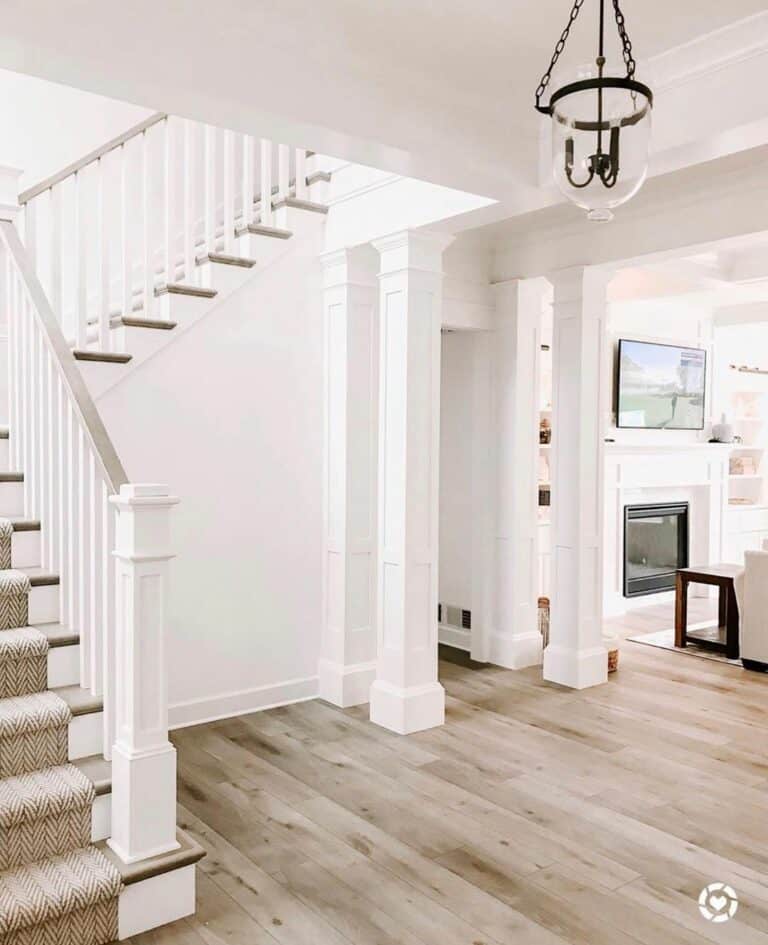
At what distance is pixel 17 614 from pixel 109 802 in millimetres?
831

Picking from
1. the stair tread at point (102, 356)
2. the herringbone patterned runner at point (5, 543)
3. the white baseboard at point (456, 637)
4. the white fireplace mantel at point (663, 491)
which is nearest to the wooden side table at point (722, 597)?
the white fireplace mantel at point (663, 491)

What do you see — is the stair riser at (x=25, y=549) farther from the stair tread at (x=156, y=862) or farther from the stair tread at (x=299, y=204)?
the stair tread at (x=299, y=204)

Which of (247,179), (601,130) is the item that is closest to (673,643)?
(247,179)

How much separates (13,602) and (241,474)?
5.09 feet

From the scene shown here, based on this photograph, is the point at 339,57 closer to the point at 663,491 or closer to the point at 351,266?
the point at 351,266

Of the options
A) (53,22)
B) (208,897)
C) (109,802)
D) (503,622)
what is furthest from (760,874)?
(53,22)

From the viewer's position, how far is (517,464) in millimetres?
5219

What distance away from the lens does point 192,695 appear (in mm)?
4227

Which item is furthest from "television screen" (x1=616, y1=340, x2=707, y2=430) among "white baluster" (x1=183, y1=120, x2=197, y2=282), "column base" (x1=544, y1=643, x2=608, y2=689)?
"white baluster" (x1=183, y1=120, x2=197, y2=282)

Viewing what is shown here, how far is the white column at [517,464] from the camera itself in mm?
5223

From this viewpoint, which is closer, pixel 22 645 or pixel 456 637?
pixel 22 645

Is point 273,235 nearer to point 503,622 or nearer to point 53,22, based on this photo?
point 53,22

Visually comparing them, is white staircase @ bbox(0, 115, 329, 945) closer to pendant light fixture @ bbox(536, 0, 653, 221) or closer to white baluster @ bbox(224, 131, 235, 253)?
white baluster @ bbox(224, 131, 235, 253)

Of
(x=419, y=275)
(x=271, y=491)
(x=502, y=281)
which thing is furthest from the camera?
(x=502, y=281)
